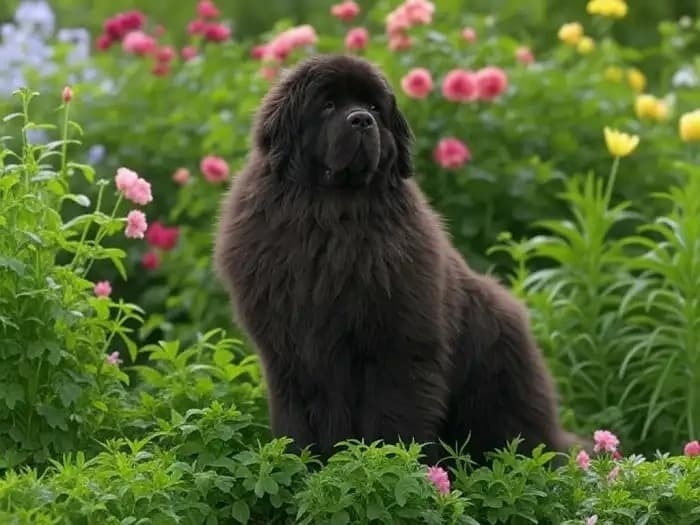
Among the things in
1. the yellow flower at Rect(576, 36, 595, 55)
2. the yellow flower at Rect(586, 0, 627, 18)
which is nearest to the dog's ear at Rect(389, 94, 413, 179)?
the yellow flower at Rect(586, 0, 627, 18)

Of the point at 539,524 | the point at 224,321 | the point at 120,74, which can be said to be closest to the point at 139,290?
Answer: the point at 224,321

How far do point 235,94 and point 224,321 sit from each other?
4.67 ft

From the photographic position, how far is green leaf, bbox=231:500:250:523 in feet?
14.4

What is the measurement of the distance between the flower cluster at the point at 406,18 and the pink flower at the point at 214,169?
1.19 m

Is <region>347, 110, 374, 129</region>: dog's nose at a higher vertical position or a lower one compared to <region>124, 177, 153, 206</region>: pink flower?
higher

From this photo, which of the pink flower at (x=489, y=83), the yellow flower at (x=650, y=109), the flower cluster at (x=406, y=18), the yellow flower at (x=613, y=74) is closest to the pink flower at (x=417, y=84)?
the pink flower at (x=489, y=83)

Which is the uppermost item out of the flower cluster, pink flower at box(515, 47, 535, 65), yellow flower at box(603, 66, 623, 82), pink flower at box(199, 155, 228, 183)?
the flower cluster

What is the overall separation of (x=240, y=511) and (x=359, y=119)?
1.26 m

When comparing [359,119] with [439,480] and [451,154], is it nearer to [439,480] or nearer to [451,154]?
[439,480]

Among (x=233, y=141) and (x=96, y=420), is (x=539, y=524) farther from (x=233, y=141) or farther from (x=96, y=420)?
(x=233, y=141)

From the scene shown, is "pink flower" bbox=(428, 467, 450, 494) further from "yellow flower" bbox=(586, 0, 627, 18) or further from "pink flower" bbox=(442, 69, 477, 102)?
"yellow flower" bbox=(586, 0, 627, 18)

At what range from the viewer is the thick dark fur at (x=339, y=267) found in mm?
4812

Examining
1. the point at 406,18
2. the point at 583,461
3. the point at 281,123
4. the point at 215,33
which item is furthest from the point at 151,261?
the point at 583,461

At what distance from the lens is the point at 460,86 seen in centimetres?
723
